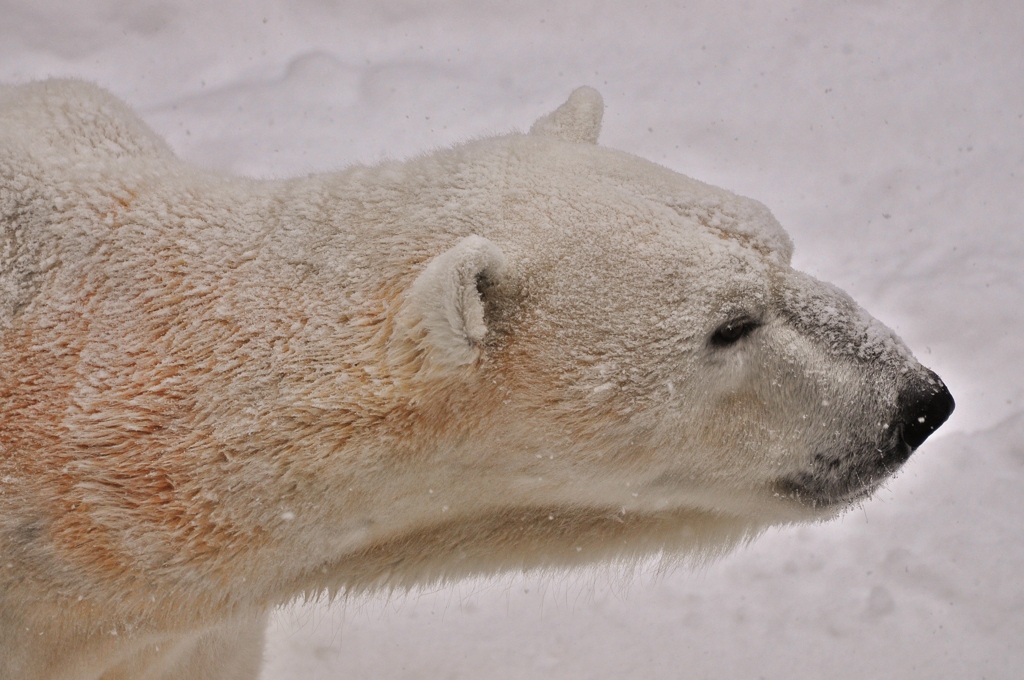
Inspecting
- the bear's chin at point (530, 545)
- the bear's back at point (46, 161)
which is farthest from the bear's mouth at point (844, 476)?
the bear's back at point (46, 161)

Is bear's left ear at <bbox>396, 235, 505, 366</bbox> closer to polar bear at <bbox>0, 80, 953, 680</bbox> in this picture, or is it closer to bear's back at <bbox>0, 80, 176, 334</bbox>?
polar bear at <bbox>0, 80, 953, 680</bbox>

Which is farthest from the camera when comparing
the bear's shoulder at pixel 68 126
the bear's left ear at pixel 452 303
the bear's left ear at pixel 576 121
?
the bear's left ear at pixel 576 121

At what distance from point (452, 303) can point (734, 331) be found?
Result: 681 millimetres

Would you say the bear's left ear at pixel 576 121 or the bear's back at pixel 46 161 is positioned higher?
the bear's left ear at pixel 576 121

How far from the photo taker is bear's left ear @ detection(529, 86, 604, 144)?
2.45m

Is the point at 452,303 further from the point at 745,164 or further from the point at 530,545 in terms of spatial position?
the point at 745,164

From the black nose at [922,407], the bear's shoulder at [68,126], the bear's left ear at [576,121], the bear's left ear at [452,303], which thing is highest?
the bear's left ear at [576,121]

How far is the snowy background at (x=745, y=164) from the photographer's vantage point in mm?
→ 3709

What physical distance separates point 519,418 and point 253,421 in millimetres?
565

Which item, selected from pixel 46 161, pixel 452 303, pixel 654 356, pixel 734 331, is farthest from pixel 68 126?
pixel 734 331

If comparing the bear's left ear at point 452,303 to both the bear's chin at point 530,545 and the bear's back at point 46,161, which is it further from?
the bear's back at point 46,161

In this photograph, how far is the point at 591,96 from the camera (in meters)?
2.54

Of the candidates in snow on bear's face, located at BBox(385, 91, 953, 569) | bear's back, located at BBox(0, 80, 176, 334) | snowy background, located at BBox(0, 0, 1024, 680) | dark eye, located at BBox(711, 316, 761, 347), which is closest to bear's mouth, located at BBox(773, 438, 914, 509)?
snow on bear's face, located at BBox(385, 91, 953, 569)

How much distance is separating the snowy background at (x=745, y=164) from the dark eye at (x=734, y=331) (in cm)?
194
